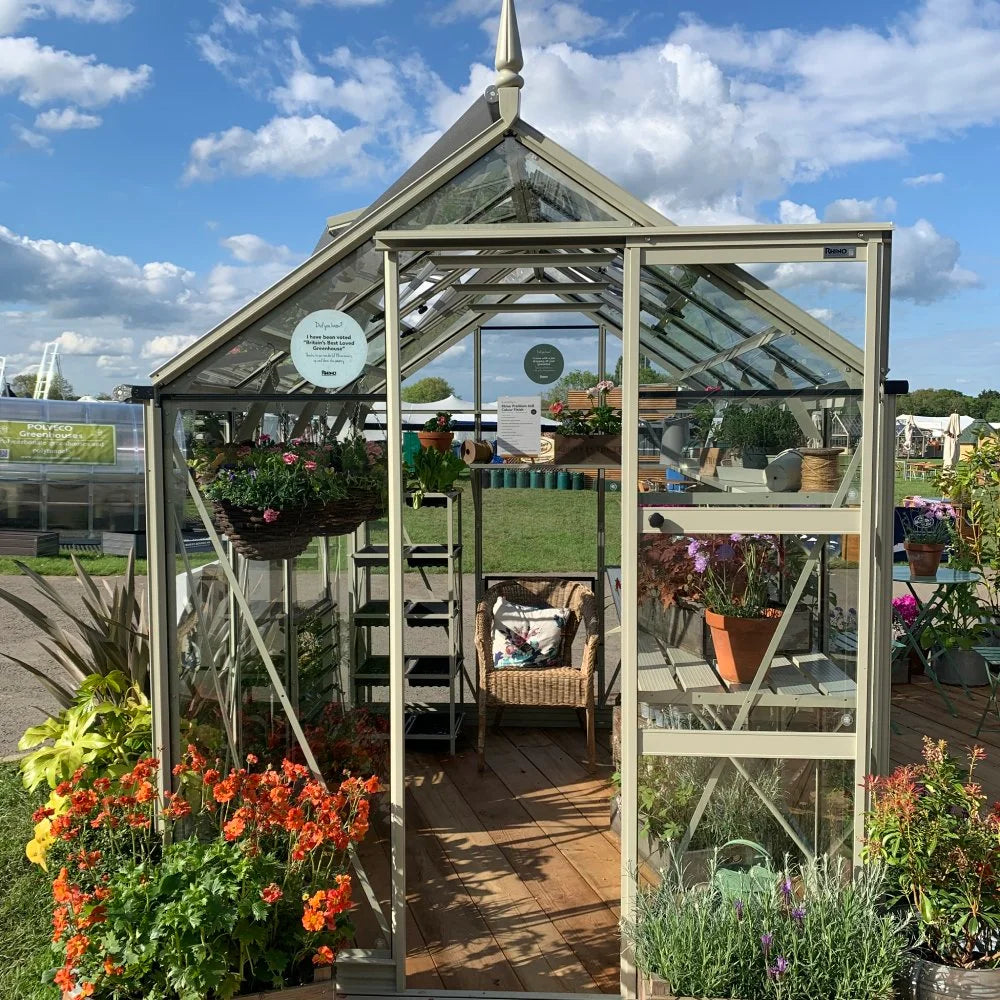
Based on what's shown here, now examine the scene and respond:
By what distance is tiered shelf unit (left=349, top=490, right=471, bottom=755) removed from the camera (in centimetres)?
459

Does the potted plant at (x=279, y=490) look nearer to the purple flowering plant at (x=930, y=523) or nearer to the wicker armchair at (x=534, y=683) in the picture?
the wicker armchair at (x=534, y=683)

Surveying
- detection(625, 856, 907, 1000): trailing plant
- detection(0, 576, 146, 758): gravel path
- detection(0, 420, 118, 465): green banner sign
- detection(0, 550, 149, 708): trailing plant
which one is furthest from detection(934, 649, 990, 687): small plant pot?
detection(0, 420, 118, 465): green banner sign

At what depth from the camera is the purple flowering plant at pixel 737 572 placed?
2732 mm

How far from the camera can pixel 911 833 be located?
2488mm

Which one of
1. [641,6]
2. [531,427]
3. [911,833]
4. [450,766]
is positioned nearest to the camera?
[911,833]

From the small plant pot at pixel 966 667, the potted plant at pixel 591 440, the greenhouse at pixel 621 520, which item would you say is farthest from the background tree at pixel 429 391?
the small plant pot at pixel 966 667

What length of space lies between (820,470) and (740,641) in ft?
1.94

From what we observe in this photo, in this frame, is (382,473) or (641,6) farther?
(641,6)

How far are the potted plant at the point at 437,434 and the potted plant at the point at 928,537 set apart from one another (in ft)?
10.3

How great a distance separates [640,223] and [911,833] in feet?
6.38

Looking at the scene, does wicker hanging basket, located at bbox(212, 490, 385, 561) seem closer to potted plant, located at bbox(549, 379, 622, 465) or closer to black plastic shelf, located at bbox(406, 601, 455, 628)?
potted plant, located at bbox(549, 379, 622, 465)

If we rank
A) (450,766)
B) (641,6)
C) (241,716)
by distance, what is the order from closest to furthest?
(241,716)
(450,766)
(641,6)

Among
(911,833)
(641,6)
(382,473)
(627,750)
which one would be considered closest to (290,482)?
(382,473)

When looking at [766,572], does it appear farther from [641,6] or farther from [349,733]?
[641,6]
